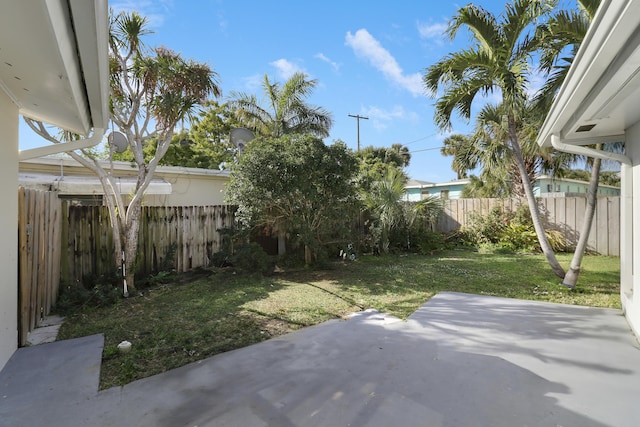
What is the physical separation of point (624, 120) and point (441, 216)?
30.2 feet

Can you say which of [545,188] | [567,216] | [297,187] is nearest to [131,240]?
[297,187]

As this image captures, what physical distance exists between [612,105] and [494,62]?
3.54m

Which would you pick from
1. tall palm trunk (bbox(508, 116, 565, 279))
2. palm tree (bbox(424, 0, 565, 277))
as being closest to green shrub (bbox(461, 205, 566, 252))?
tall palm trunk (bbox(508, 116, 565, 279))

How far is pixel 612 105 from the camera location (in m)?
3.50

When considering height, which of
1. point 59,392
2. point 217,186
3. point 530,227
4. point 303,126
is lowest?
point 59,392

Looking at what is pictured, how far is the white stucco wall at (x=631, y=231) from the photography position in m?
4.00

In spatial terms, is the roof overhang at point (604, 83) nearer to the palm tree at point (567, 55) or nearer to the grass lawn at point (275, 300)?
the palm tree at point (567, 55)

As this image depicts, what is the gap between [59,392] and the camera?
2.84 m

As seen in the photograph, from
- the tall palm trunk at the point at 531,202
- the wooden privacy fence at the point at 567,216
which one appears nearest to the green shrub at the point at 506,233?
the wooden privacy fence at the point at 567,216

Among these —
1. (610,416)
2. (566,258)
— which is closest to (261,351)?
(610,416)

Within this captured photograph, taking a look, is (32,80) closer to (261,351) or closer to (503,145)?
(261,351)

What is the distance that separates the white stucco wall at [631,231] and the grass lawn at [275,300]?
0.77 meters

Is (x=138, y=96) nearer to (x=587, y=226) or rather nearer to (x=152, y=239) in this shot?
(x=152, y=239)

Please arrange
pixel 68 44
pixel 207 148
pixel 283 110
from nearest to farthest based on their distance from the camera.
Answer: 1. pixel 68 44
2. pixel 283 110
3. pixel 207 148
